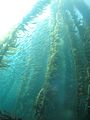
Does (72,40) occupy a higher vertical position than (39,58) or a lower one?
higher

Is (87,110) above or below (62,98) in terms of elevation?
above

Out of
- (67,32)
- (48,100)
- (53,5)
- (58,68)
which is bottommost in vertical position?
(48,100)

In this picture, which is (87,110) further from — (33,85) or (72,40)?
(33,85)

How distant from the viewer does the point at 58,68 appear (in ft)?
18.2

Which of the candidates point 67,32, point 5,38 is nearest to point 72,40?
point 67,32

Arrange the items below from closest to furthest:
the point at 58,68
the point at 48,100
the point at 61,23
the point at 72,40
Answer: the point at 48,100 < the point at 58,68 < the point at 61,23 < the point at 72,40

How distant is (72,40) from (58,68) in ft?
3.38

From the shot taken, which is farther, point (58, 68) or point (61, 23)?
point (61, 23)

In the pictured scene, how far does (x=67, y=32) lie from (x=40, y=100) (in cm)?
176

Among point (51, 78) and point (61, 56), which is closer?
point (51, 78)

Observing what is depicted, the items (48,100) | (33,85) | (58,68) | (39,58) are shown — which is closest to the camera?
(48,100)

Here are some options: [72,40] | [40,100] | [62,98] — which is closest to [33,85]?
[62,98]

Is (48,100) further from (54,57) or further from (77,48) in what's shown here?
(77,48)

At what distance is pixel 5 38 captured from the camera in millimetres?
5832
